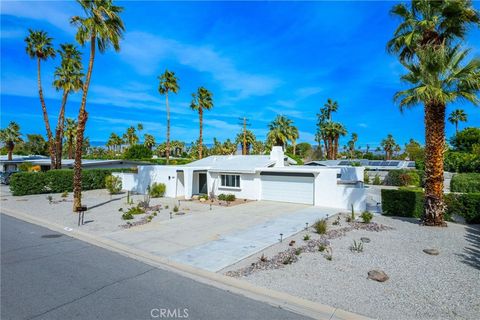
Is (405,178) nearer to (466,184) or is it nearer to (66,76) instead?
(466,184)

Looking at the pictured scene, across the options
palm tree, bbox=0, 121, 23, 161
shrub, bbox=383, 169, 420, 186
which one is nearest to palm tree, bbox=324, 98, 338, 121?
shrub, bbox=383, 169, 420, 186

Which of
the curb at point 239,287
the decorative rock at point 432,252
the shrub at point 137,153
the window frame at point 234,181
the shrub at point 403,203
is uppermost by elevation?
the shrub at point 137,153

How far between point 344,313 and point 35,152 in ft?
285

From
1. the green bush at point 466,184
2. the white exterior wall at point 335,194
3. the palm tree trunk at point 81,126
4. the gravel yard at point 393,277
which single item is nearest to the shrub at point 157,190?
the palm tree trunk at point 81,126

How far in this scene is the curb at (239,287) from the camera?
5982mm

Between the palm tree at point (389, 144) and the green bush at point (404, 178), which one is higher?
the palm tree at point (389, 144)

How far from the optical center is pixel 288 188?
70.6 ft

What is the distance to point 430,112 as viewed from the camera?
42.8 ft

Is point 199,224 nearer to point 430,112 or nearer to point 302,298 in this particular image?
point 302,298

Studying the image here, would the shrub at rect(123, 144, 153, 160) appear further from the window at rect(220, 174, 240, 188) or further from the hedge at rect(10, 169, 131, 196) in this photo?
the window at rect(220, 174, 240, 188)

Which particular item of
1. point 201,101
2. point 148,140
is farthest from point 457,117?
point 148,140

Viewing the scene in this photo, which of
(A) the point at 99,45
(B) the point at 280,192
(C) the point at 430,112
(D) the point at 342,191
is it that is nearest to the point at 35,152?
(A) the point at 99,45

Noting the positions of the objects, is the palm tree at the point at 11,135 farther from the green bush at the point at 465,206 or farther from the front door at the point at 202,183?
the green bush at the point at 465,206

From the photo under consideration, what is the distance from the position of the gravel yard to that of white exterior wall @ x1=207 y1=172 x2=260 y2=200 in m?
11.2
